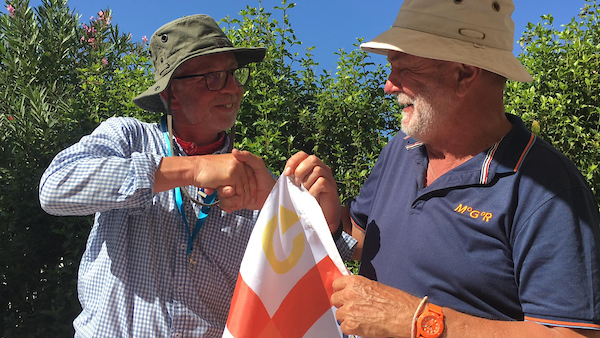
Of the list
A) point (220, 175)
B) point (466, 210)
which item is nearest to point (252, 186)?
point (220, 175)

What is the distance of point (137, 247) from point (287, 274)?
0.75 metres

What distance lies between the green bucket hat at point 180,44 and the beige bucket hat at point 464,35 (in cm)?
99

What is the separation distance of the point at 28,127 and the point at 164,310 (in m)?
4.48

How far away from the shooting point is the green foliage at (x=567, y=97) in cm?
400

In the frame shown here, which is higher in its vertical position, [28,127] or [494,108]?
[494,108]

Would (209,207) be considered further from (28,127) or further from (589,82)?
(28,127)

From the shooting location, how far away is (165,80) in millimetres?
2596

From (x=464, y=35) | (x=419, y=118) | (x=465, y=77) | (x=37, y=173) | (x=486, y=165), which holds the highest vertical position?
(x=464, y=35)

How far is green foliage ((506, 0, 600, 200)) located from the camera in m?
4.00

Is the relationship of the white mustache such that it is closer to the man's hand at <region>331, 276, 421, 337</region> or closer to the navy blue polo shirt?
the navy blue polo shirt

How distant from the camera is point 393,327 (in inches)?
70.1

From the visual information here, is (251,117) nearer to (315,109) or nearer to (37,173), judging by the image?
(315,109)

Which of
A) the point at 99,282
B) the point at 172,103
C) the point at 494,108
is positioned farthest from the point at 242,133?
the point at 494,108

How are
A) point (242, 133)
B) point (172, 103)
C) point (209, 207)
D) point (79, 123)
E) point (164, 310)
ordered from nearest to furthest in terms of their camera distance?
point (164, 310), point (209, 207), point (172, 103), point (242, 133), point (79, 123)
